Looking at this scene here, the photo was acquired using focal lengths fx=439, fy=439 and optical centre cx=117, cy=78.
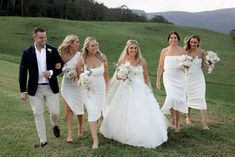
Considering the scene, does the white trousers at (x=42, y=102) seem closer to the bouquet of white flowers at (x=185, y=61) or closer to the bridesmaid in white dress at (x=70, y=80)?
the bridesmaid in white dress at (x=70, y=80)

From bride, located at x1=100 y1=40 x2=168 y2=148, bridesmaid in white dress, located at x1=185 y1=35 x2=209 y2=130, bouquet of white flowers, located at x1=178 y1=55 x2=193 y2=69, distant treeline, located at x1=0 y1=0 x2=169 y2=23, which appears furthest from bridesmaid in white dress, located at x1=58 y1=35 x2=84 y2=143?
distant treeline, located at x1=0 y1=0 x2=169 y2=23

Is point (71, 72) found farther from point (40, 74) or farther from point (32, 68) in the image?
point (32, 68)

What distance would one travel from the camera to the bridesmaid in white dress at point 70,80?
388 inches

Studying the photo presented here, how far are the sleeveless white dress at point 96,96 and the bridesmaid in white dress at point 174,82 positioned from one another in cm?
223

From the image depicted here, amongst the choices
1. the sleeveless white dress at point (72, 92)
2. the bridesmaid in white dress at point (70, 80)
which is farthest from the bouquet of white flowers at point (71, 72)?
the sleeveless white dress at point (72, 92)

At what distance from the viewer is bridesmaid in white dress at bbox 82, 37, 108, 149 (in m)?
9.56

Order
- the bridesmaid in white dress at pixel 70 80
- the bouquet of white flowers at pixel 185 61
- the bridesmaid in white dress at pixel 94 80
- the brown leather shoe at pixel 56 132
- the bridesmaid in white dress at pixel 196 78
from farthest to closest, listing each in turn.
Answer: the bridesmaid in white dress at pixel 196 78
the bouquet of white flowers at pixel 185 61
the brown leather shoe at pixel 56 132
the bridesmaid in white dress at pixel 70 80
the bridesmaid in white dress at pixel 94 80

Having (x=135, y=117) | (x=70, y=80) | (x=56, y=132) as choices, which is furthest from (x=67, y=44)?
(x=135, y=117)

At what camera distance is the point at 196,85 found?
12.2m

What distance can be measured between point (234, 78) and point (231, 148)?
23407 mm

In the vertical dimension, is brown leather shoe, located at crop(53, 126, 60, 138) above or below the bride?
below

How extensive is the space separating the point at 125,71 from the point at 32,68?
2014 millimetres

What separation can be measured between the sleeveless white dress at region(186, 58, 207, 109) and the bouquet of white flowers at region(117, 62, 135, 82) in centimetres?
285

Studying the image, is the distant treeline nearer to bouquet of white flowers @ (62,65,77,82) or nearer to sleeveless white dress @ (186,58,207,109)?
sleeveless white dress @ (186,58,207,109)
